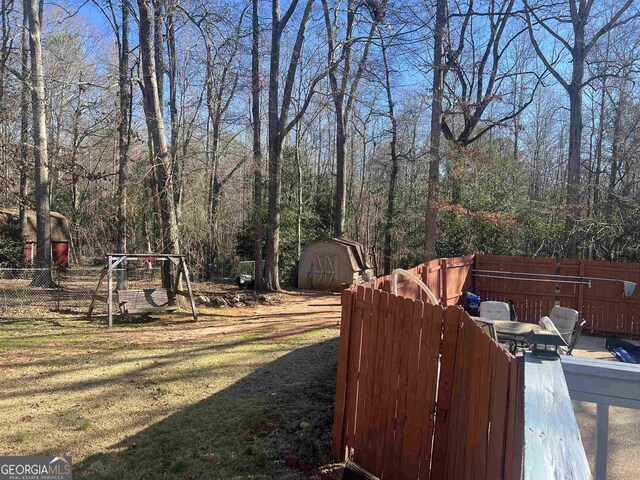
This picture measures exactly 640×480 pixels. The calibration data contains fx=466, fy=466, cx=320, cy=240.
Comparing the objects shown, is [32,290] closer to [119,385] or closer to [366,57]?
[119,385]

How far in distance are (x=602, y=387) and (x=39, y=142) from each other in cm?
1728

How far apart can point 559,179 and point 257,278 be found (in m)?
22.0

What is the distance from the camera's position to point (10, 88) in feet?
60.0

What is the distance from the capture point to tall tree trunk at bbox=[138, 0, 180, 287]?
13000 millimetres

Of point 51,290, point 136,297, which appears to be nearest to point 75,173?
point 51,290

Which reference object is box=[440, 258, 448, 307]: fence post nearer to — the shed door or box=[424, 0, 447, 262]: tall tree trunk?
box=[424, 0, 447, 262]: tall tree trunk

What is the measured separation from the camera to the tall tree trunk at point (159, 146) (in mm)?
13000

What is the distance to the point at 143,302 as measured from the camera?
416 inches

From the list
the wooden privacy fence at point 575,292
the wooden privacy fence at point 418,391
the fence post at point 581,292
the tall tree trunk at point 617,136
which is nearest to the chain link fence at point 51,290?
the wooden privacy fence at point 418,391

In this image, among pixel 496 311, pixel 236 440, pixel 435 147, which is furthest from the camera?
pixel 435 147

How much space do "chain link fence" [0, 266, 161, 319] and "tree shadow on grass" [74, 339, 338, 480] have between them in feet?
22.7

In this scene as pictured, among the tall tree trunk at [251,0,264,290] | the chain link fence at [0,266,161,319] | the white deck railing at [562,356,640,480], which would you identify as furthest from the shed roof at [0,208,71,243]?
the white deck railing at [562,356,640,480]

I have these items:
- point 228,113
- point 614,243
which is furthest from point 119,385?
point 228,113

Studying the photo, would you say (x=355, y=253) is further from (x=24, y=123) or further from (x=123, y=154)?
(x=24, y=123)
